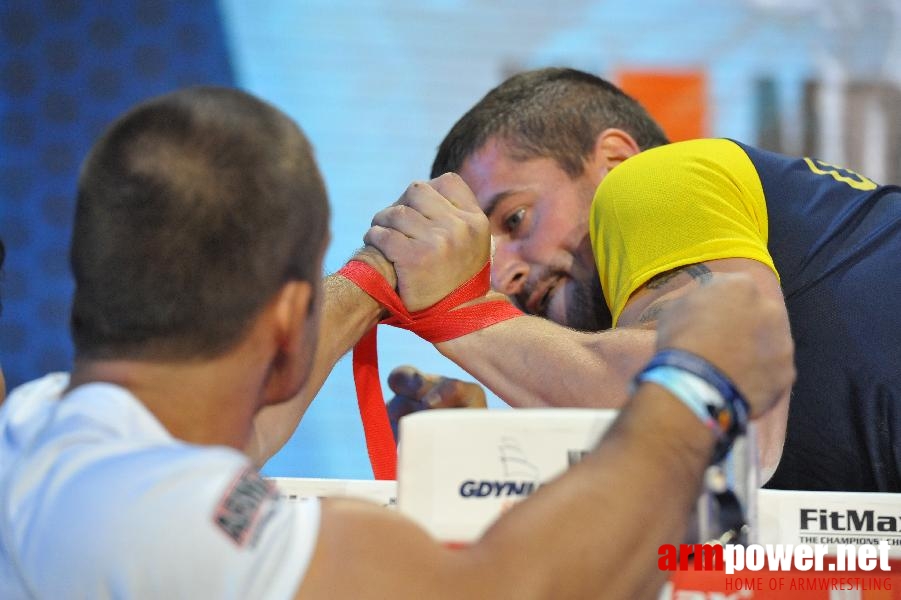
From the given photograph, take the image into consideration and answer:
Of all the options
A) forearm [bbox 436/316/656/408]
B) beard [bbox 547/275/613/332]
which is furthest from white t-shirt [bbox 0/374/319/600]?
beard [bbox 547/275/613/332]

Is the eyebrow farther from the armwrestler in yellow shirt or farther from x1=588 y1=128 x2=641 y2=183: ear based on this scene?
the armwrestler in yellow shirt

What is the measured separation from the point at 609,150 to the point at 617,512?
52.0 inches

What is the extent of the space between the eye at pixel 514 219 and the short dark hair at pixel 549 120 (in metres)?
0.11

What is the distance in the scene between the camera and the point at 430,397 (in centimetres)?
170

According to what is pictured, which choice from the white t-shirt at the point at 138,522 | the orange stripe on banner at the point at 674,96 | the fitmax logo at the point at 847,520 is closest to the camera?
the white t-shirt at the point at 138,522

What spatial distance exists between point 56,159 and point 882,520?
3596 millimetres

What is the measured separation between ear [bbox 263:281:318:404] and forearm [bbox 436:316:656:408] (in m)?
0.59

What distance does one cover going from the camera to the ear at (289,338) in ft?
2.51

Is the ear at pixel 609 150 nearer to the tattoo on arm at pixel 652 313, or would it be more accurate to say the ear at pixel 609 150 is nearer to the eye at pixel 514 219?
the eye at pixel 514 219

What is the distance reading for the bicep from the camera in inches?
52.9

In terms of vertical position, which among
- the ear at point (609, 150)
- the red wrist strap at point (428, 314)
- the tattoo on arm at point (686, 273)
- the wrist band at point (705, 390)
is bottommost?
the red wrist strap at point (428, 314)

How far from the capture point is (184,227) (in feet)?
2.34

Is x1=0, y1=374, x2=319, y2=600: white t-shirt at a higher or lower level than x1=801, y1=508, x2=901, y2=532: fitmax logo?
higher

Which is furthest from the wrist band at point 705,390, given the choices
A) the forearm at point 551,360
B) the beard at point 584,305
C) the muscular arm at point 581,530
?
the beard at point 584,305
